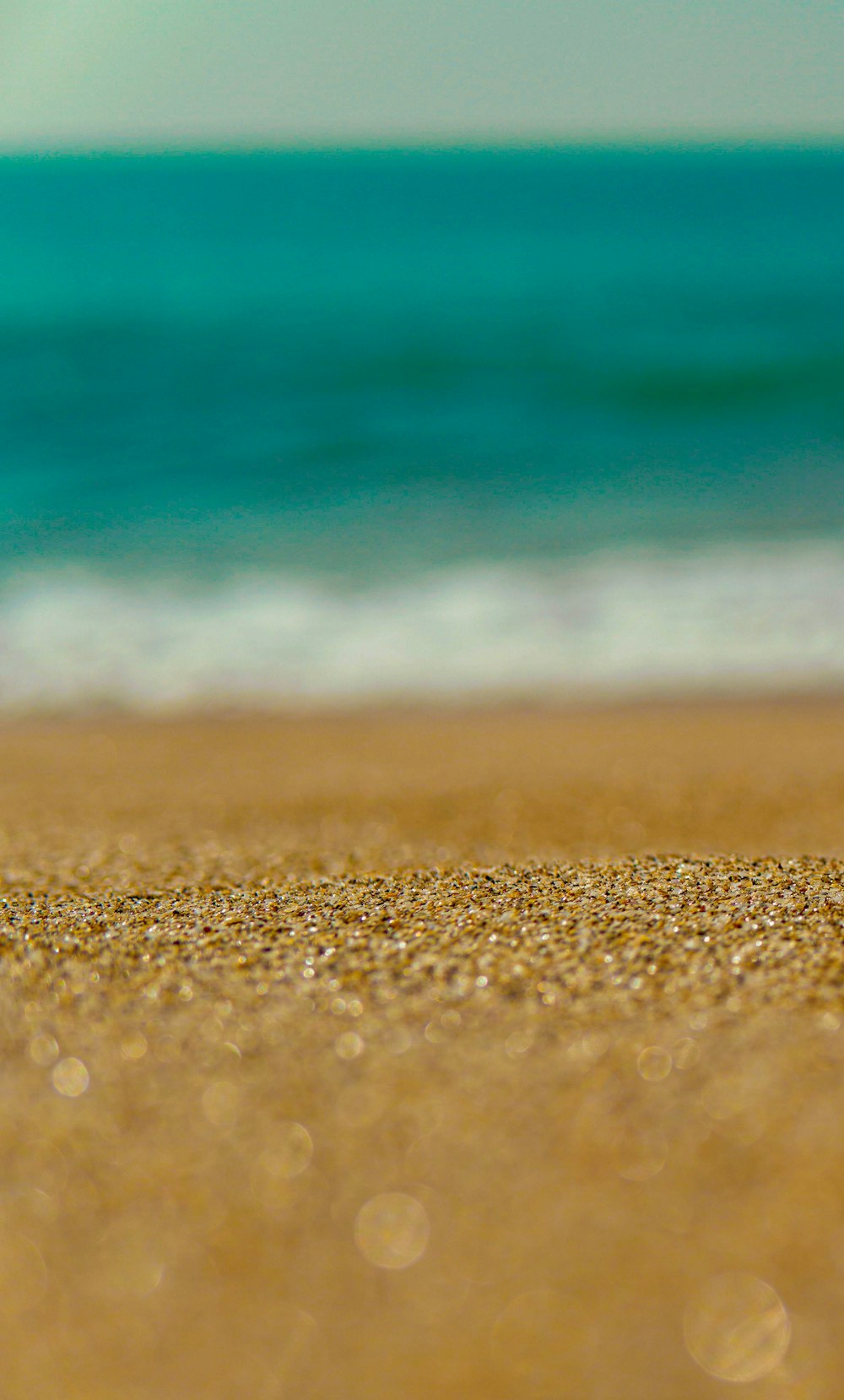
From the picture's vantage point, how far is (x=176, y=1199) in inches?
26.6

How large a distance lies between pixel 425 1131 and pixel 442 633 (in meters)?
3.01

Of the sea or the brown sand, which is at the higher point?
the sea

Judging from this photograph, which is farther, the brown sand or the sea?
the sea

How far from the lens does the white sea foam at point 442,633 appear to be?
3.24 metres

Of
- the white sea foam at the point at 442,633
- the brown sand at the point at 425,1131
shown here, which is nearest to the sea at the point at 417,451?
the white sea foam at the point at 442,633

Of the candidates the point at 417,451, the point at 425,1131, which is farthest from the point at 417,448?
the point at 425,1131

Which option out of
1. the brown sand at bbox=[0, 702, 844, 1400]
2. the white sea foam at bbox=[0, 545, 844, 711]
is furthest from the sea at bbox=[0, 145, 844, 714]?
the brown sand at bbox=[0, 702, 844, 1400]

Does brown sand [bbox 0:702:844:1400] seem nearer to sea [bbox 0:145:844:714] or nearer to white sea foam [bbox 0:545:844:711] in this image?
white sea foam [bbox 0:545:844:711]

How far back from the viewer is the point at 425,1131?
2.38 feet

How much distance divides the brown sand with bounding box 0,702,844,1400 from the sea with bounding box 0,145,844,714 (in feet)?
6.95

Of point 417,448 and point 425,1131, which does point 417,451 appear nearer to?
point 417,448

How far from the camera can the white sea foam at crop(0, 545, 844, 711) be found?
3236 millimetres

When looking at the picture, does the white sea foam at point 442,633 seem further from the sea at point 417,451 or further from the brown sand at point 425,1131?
the brown sand at point 425,1131

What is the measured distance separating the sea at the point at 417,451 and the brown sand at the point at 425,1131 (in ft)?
6.95
